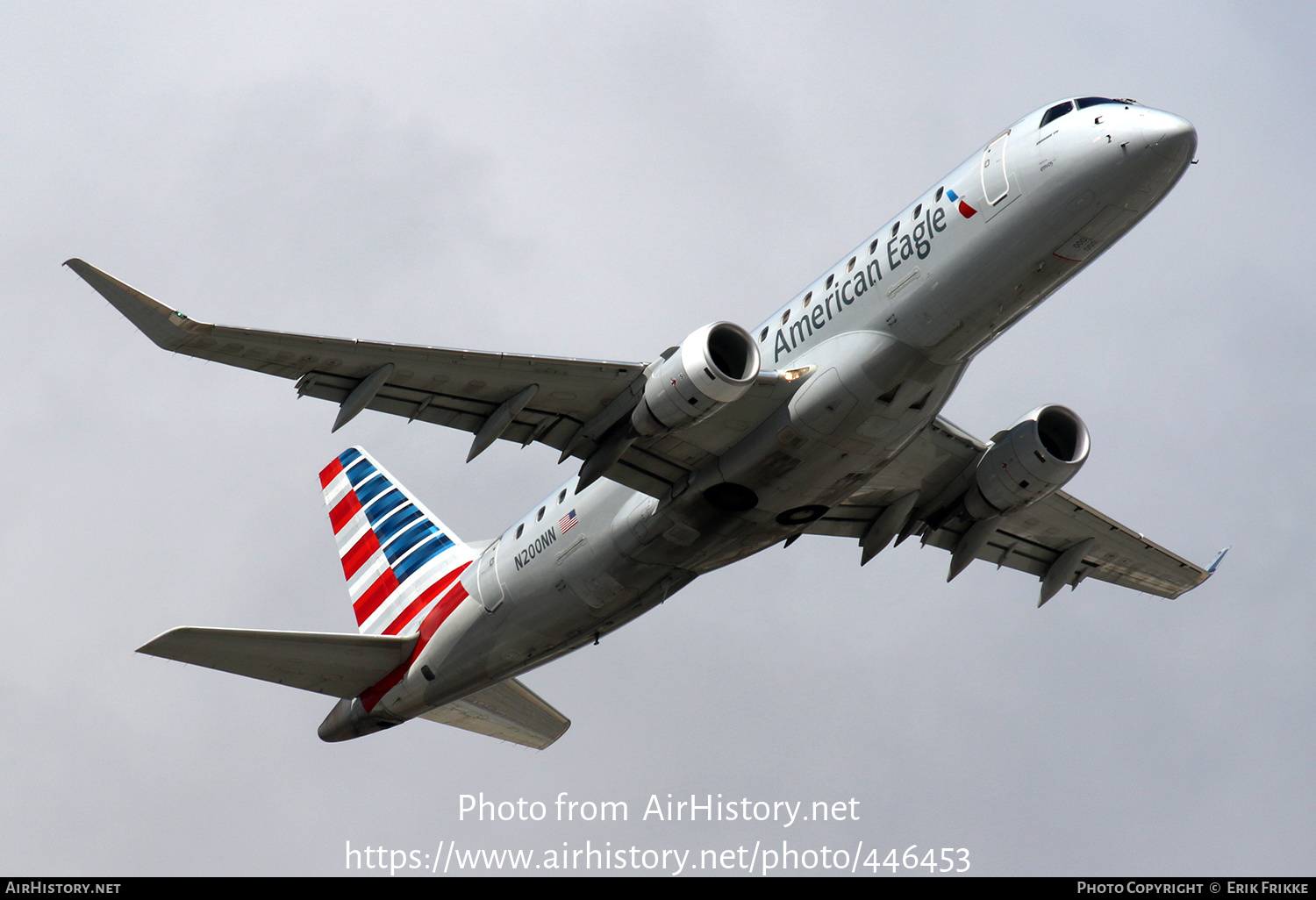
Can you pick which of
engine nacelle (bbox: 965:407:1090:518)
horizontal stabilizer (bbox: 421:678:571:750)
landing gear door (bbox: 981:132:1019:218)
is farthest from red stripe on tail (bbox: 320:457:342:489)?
landing gear door (bbox: 981:132:1019:218)

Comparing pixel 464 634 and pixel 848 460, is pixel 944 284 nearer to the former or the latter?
pixel 848 460

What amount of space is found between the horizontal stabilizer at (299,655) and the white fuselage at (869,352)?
3.56 m

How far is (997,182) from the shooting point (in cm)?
2375

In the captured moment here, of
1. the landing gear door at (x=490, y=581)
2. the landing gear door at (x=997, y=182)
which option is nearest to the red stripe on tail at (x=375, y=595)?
the landing gear door at (x=490, y=581)

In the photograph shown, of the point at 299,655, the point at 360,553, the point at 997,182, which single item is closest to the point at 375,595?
the point at 360,553

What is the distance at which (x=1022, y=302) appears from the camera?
24234 millimetres

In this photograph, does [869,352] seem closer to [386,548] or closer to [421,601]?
[421,601]

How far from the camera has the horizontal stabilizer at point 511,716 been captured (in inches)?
1380

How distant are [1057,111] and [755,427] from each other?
740 centimetres

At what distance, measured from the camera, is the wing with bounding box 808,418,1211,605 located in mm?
30078

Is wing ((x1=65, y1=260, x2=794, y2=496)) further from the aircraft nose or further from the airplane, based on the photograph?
the aircraft nose

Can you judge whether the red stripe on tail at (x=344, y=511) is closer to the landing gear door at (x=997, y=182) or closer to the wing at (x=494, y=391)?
the wing at (x=494, y=391)

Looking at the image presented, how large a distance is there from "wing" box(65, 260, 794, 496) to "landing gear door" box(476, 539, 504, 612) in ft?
15.5
